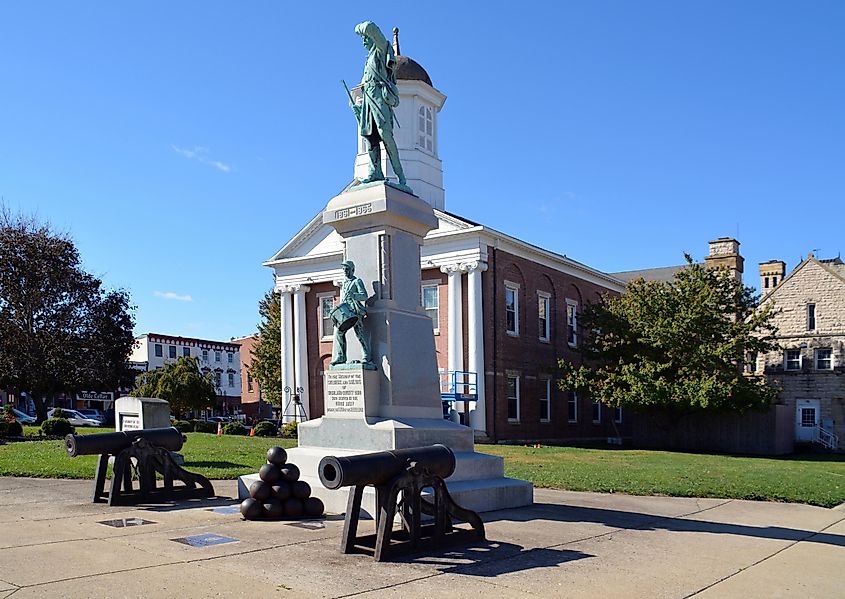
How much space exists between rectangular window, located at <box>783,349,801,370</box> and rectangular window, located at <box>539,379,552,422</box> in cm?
1555

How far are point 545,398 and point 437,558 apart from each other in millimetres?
31183

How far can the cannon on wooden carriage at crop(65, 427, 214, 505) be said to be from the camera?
11.1 metres

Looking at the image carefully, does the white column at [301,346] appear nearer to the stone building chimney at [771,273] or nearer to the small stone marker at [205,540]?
the small stone marker at [205,540]

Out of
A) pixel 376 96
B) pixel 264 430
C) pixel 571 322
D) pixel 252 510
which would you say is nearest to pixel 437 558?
pixel 252 510

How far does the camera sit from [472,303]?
33.3 meters

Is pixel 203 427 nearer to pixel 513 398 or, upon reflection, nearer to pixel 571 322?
pixel 513 398

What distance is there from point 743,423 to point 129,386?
3220 centimetres

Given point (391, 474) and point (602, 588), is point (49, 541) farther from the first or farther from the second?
point (602, 588)

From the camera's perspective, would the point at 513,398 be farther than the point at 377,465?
Yes

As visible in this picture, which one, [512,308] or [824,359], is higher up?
[512,308]

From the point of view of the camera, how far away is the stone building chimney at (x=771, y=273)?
65550 mm

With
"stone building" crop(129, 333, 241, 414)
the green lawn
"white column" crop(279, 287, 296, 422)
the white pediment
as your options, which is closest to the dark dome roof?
the white pediment

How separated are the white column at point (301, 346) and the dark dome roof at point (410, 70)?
10.8 metres

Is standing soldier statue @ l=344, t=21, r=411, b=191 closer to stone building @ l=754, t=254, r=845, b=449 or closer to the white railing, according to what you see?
stone building @ l=754, t=254, r=845, b=449
